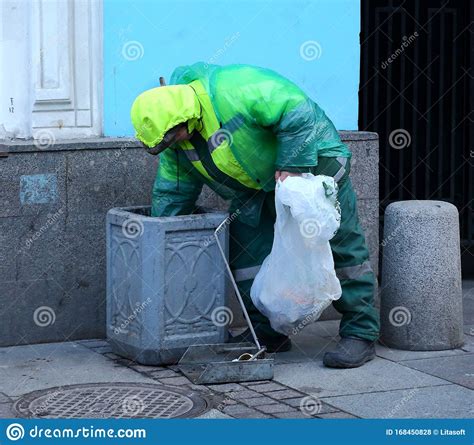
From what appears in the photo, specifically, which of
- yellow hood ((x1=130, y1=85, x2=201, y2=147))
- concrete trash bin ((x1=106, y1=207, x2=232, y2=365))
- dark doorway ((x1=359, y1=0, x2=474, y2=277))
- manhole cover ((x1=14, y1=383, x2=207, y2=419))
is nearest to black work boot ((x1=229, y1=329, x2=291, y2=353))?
concrete trash bin ((x1=106, y1=207, x2=232, y2=365))

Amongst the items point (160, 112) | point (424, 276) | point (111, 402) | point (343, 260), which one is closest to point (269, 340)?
point (343, 260)

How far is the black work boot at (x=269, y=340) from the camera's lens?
715 cm

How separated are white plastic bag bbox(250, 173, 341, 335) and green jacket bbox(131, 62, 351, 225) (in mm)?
138

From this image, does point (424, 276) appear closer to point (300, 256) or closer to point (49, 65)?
point (300, 256)

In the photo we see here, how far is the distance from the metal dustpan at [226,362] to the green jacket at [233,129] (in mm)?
318

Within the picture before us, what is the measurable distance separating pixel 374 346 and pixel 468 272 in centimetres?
222

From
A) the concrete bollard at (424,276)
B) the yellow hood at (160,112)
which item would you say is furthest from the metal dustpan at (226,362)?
the concrete bollard at (424,276)

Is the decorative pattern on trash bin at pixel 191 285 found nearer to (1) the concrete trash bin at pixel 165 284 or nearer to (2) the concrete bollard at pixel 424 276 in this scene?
(1) the concrete trash bin at pixel 165 284

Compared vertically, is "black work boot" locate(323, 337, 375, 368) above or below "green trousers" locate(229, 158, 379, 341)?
below

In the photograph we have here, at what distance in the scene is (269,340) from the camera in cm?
718

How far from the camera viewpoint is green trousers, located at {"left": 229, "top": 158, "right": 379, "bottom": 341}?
694 cm

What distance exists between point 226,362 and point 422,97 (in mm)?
3111

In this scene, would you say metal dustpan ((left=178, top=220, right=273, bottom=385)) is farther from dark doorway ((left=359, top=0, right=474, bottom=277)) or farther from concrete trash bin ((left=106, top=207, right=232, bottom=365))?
dark doorway ((left=359, top=0, right=474, bottom=277))

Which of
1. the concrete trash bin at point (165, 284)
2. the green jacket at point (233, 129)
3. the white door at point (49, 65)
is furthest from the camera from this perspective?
the white door at point (49, 65)
